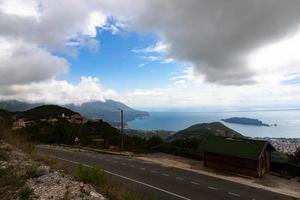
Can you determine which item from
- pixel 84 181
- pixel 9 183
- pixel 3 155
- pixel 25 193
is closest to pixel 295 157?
pixel 84 181

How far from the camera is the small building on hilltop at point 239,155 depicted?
3291 cm

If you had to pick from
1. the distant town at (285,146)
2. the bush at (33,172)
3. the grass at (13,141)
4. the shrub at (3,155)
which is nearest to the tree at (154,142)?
the distant town at (285,146)

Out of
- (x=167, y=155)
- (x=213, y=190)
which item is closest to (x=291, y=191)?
(x=213, y=190)

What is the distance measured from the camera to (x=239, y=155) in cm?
3409

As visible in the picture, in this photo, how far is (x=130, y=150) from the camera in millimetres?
49156

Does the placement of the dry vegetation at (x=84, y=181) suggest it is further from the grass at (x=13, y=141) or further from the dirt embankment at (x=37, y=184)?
the grass at (x=13, y=141)

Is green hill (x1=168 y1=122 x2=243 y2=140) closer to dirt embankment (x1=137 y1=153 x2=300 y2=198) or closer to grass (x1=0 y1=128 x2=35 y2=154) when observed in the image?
dirt embankment (x1=137 y1=153 x2=300 y2=198)

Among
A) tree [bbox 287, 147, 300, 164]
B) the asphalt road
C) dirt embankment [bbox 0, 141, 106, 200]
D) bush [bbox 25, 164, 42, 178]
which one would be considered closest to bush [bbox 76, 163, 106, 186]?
dirt embankment [bbox 0, 141, 106, 200]

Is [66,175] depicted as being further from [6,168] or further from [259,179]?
[259,179]

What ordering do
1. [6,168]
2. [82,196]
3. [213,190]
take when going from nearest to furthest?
[82,196], [6,168], [213,190]

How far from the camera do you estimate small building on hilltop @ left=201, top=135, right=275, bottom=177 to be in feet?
108

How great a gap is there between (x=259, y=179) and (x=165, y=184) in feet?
38.0

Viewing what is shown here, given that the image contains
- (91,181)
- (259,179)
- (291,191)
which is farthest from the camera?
(259,179)

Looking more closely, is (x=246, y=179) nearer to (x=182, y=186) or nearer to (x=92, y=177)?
(x=182, y=186)
